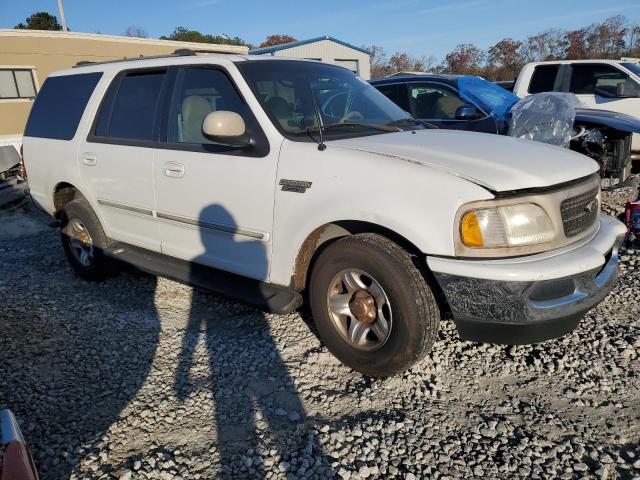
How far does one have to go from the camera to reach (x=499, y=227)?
8.13ft

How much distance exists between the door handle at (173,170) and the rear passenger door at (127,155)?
0.72 ft

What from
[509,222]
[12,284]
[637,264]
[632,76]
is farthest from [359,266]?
[632,76]

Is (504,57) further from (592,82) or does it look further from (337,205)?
(337,205)

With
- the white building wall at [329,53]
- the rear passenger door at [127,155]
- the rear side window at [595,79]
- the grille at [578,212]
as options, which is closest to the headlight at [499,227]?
the grille at [578,212]

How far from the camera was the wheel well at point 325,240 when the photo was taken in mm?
2836

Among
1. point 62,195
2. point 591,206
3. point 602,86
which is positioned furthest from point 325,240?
point 602,86

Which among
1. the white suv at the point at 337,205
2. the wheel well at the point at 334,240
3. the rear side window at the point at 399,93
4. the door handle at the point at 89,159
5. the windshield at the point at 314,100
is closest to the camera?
the white suv at the point at 337,205

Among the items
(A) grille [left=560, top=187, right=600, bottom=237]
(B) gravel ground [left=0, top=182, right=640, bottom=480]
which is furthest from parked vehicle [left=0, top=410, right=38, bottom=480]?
(A) grille [left=560, top=187, right=600, bottom=237]

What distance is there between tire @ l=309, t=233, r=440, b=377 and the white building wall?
82.3 feet

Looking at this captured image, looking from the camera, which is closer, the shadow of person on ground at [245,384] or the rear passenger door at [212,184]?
the shadow of person on ground at [245,384]

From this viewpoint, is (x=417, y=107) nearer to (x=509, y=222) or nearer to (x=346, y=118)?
(x=346, y=118)

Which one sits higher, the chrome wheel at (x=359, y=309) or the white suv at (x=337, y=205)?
the white suv at (x=337, y=205)

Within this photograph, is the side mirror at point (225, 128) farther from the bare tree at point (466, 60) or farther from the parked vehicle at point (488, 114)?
the bare tree at point (466, 60)

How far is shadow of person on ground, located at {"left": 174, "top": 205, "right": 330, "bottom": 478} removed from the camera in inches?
95.9
